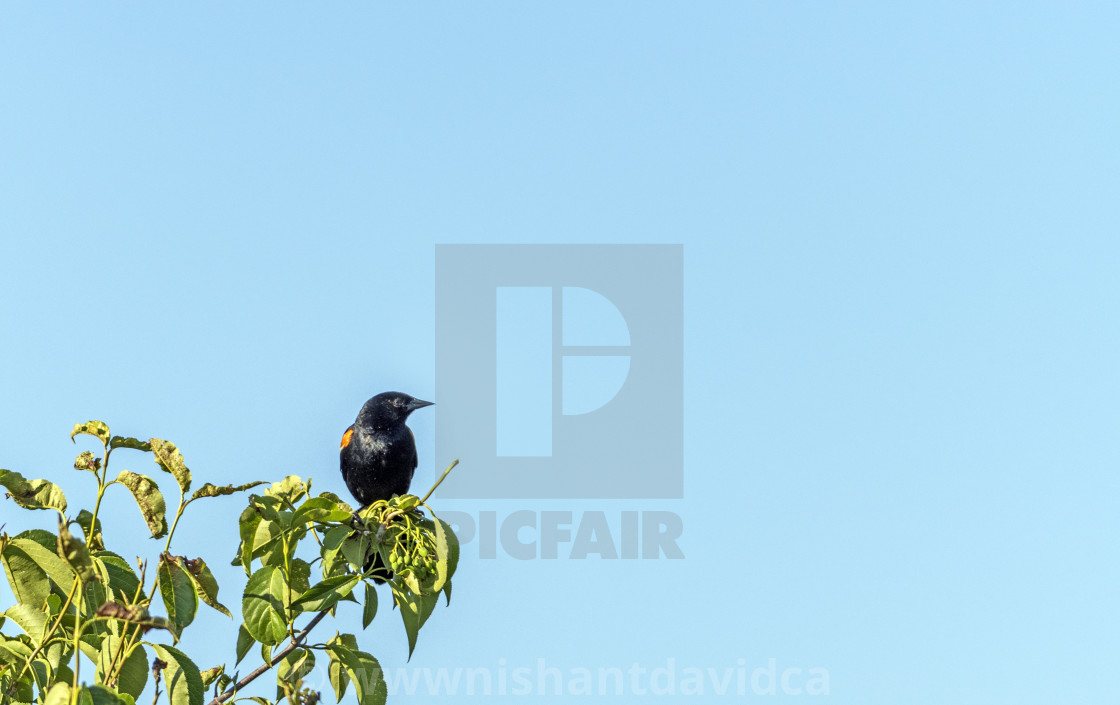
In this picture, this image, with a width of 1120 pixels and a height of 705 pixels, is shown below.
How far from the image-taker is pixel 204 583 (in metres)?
2.83

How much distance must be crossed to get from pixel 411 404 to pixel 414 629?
10.8 ft

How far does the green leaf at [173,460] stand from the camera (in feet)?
8.40

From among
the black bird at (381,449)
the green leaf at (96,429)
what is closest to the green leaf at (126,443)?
the green leaf at (96,429)

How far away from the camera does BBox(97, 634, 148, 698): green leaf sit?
250 cm

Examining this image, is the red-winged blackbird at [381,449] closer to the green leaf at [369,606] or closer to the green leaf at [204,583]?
the green leaf at [369,606]

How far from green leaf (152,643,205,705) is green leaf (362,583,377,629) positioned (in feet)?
2.87

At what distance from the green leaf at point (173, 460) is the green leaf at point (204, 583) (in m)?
0.26

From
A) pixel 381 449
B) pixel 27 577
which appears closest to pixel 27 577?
pixel 27 577

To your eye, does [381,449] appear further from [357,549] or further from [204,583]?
[204,583]

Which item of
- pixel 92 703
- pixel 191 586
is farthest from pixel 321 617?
pixel 92 703

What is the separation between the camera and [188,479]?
8.43 feet

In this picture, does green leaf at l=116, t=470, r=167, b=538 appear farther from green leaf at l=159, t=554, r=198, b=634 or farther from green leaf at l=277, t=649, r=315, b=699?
green leaf at l=277, t=649, r=315, b=699

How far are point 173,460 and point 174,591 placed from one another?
0.31 meters

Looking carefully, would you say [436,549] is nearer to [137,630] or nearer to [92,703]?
[137,630]
